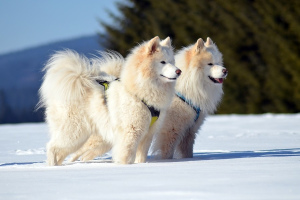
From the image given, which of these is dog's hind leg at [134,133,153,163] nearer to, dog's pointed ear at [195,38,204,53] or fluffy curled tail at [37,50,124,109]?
fluffy curled tail at [37,50,124,109]

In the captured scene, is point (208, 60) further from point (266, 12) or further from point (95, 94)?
point (266, 12)

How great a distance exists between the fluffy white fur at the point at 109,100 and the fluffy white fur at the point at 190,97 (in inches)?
19.1

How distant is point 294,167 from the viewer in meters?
5.89

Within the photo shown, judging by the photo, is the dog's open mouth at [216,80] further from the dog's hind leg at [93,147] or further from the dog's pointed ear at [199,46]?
the dog's hind leg at [93,147]

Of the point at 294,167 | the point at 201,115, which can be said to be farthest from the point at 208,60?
the point at 294,167

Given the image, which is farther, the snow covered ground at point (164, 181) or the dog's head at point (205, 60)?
the dog's head at point (205, 60)

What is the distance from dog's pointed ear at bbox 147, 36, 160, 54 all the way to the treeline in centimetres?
1722

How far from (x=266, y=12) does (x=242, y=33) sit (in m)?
1.58

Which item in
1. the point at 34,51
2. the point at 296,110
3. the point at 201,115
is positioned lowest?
the point at 34,51

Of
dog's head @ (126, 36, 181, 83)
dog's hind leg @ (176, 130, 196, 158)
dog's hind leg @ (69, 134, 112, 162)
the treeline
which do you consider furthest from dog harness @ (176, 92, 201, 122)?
the treeline

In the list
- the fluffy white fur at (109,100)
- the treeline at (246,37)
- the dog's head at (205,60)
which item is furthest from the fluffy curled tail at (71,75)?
the treeline at (246,37)

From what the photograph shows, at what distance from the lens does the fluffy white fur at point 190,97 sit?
7695 mm

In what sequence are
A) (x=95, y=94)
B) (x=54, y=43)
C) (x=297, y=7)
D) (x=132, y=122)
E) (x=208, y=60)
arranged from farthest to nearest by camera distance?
1. (x=54, y=43)
2. (x=297, y=7)
3. (x=208, y=60)
4. (x=95, y=94)
5. (x=132, y=122)

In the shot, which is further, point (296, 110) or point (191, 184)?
point (296, 110)
